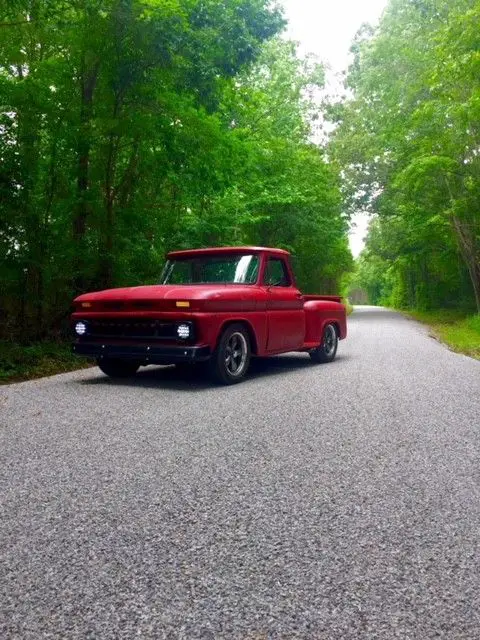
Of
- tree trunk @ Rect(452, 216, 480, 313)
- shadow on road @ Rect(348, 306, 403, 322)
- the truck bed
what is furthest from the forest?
shadow on road @ Rect(348, 306, 403, 322)

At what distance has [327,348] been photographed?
365 inches

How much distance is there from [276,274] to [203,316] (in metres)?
1.99

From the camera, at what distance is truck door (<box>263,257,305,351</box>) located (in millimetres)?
7566

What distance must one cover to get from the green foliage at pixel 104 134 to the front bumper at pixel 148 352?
2.68 metres

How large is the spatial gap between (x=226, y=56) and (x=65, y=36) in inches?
119

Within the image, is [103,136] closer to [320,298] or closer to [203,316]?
[320,298]

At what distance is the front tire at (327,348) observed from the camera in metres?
9.08

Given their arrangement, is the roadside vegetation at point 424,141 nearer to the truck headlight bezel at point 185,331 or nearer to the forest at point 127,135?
the forest at point 127,135

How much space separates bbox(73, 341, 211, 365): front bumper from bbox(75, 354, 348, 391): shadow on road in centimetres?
39

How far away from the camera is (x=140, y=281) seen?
11180mm

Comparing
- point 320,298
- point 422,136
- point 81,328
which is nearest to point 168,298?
point 81,328

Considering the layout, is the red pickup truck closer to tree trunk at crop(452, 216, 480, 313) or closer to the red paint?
the red paint

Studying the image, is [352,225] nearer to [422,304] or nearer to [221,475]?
[422,304]

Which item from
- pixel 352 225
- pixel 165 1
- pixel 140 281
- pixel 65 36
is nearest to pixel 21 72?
pixel 65 36
